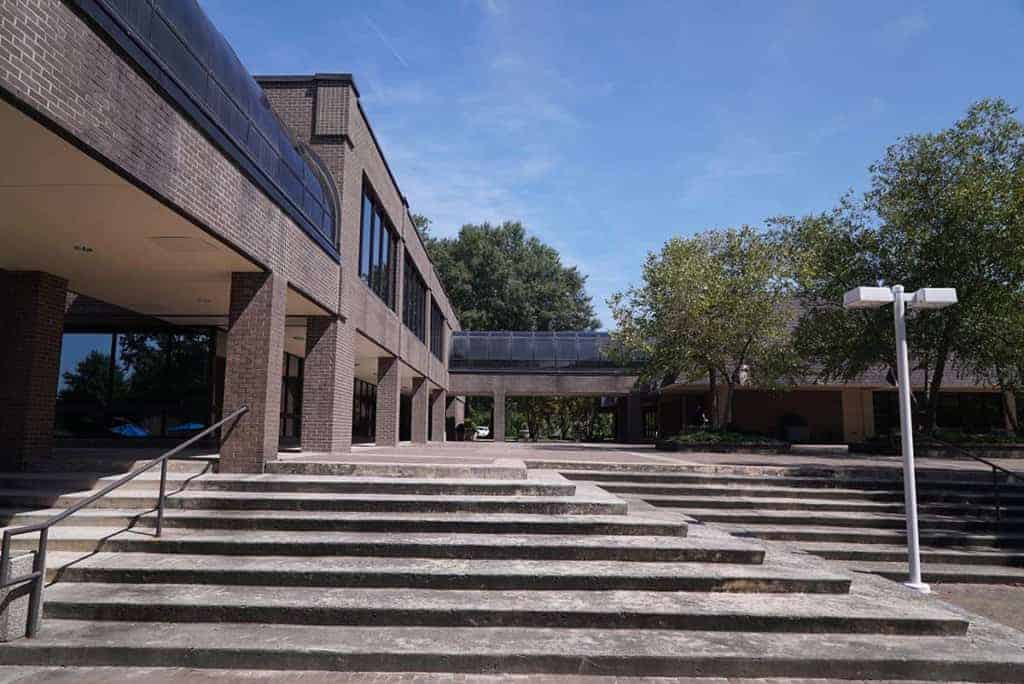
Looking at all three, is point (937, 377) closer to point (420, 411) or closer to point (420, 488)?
point (420, 411)

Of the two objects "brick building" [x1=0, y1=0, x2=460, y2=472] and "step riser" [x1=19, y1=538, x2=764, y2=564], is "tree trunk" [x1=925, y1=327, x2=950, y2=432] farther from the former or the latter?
"step riser" [x1=19, y1=538, x2=764, y2=564]

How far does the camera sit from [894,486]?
11328 mm

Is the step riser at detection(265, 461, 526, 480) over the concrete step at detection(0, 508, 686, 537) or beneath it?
over

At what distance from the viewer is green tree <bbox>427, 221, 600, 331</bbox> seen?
49.3 metres

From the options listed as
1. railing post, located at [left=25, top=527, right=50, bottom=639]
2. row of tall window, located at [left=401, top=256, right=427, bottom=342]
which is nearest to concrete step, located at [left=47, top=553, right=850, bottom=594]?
railing post, located at [left=25, top=527, right=50, bottom=639]

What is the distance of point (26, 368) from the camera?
30.1 ft

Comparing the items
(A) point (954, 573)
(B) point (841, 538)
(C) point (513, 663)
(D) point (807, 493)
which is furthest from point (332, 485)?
(A) point (954, 573)

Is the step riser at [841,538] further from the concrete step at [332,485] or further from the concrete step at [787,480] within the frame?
the concrete step at [332,485]

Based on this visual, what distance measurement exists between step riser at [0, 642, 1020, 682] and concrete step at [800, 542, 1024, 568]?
438cm

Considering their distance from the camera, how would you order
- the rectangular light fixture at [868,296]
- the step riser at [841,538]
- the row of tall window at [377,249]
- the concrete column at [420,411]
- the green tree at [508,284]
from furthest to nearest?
the green tree at [508,284]
the concrete column at [420,411]
the row of tall window at [377,249]
the step riser at [841,538]
the rectangular light fixture at [868,296]

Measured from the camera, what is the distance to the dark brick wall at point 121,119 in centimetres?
458

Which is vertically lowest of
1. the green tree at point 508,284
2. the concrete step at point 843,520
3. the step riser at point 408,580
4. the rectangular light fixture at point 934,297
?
the concrete step at point 843,520

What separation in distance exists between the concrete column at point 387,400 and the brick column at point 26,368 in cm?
943

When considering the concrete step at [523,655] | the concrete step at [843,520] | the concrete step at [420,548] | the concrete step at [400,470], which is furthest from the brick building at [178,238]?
the concrete step at [843,520]
